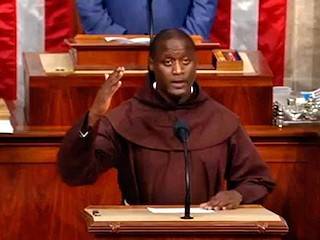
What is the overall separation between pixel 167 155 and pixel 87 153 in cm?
30

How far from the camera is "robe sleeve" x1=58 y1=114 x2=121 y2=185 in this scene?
12.5 feet

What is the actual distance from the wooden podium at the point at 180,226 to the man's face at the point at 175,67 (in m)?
0.58

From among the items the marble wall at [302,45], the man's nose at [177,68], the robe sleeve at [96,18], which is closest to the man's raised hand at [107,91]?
the man's nose at [177,68]

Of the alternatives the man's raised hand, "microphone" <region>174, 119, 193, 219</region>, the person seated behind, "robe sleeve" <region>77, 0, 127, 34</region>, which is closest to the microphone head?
"microphone" <region>174, 119, 193, 219</region>

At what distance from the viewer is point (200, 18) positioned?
595 centimetres

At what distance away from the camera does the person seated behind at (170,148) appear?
13.0 feet

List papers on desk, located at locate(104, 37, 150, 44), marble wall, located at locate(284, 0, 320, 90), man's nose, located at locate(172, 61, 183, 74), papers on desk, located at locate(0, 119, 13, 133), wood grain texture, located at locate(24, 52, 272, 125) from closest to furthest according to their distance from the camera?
man's nose, located at locate(172, 61, 183, 74), papers on desk, located at locate(0, 119, 13, 133), wood grain texture, located at locate(24, 52, 272, 125), papers on desk, located at locate(104, 37, 150, 44), marble wall, located at locate(284, 0, 320, 90)

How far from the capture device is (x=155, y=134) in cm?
401

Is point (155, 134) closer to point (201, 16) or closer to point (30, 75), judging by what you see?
point (30, 75)

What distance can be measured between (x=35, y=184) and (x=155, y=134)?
1226 mm

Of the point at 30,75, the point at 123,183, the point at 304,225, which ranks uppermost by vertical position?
the point at 30,75

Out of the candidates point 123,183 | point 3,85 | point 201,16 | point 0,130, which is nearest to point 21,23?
point 3,85

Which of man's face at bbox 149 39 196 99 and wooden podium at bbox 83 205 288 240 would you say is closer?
wooden podium at bbox 83 205 288 240

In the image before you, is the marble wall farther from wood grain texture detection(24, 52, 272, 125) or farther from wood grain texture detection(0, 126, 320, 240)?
wood grain texture detection(0, 126, 320, 240)
